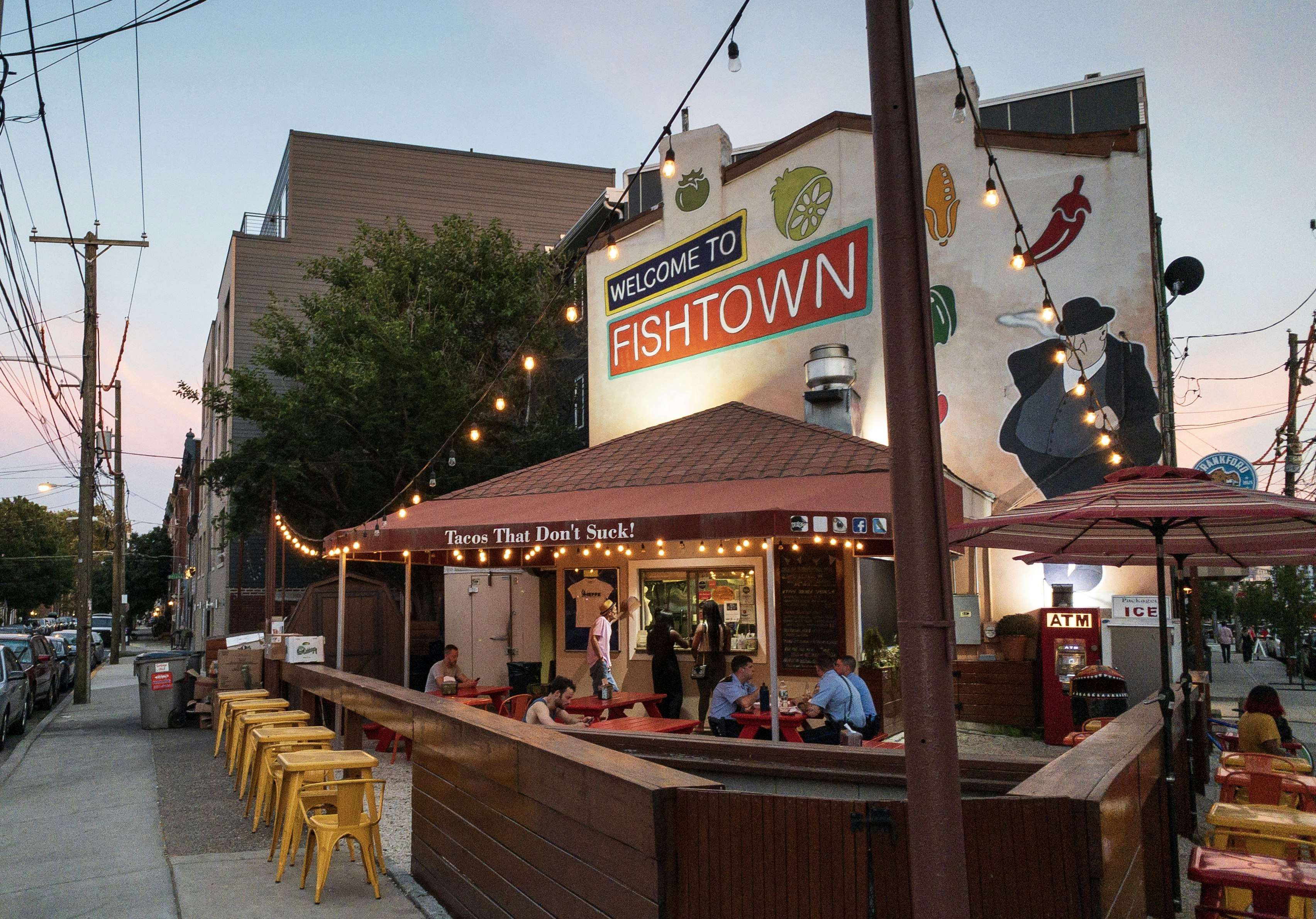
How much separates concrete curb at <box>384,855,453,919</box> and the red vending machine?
8.06 meters

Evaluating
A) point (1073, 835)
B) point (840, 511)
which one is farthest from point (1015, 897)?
point (840, 511)

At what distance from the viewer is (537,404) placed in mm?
26219

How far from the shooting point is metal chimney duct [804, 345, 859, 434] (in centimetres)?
1373

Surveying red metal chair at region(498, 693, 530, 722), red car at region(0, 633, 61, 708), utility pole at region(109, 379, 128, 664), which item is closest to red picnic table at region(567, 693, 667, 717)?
red metal chair at region(498, 693, 530, 722)

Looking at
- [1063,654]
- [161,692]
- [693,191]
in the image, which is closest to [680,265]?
[693,191]

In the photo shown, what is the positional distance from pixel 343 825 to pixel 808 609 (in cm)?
771

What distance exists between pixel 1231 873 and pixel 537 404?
912 inches

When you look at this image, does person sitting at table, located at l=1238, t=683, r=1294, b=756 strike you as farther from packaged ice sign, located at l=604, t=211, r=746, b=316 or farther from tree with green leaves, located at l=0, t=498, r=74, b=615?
tree with green leaves, located at l=0, t=498, r=74, b=615

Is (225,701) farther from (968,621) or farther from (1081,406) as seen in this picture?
(1081,406)

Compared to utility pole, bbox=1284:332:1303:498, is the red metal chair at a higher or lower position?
lower

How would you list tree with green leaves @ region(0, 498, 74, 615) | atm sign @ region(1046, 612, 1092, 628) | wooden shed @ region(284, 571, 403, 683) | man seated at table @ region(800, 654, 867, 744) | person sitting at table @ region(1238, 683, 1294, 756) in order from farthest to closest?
tree with green leaves @ region(0, 498, 74, 615), wooden shed @ region(284, 571, 403, 683), atm sign @ region(1046, 612, 1092, 628), man seated at table @ region(800, 654, 867, 744), person sitting at table @ region(1238, 683, 1294, 756)

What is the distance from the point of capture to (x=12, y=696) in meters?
14.0

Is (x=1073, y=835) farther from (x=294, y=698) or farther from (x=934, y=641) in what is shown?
(x=294, y=698)

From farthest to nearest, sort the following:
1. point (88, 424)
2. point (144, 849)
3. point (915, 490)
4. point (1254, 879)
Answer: point (88, 424), point (144, 849), point (1254, 879), point (915, 490)
